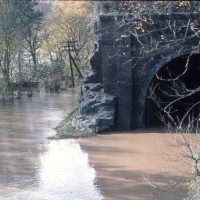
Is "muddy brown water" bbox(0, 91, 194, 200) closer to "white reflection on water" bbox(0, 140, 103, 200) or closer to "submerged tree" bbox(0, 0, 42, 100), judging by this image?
"white reflection on water" bbox(0, 140, 103, 200)

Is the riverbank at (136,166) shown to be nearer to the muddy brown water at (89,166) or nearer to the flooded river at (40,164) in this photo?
the muddy brown water at (89,166)

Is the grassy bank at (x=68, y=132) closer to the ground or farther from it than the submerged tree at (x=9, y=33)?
closer to the ground

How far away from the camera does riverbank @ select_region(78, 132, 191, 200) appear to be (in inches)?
436

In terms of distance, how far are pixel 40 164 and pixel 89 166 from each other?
1.41 meters

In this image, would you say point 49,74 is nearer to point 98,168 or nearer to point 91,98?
point 91,98

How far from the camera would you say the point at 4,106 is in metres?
26.1

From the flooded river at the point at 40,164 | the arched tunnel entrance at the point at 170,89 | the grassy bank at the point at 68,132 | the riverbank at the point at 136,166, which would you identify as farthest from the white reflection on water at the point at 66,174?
the arched tunnel entrance at the point at 170,89

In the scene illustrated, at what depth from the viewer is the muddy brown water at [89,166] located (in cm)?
1116

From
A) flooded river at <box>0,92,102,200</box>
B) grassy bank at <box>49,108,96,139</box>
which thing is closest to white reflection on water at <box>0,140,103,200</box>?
flooded river at <box>0,92,102,200</box>

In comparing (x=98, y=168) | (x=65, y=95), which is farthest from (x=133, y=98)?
(x=65, y=95)

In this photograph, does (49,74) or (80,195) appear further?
(49,74)

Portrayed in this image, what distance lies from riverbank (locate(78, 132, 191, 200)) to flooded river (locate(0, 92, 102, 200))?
395 mm

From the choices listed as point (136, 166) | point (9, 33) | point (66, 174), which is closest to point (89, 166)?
point (66, 174)

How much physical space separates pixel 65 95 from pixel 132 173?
1820cm
